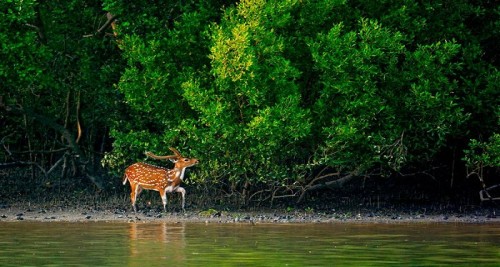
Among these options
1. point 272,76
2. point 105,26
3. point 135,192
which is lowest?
point 135,192

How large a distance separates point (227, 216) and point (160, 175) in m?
2.27

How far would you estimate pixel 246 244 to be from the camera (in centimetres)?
2111

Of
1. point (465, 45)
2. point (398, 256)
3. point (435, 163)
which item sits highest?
point (465, 45)

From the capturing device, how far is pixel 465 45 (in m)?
31.2

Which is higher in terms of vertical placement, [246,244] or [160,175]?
[160,175]

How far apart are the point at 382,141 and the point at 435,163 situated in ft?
21.1

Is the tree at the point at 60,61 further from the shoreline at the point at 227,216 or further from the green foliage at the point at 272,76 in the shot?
the shoreline at the point at 227,216

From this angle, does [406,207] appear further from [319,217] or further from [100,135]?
[100,135]

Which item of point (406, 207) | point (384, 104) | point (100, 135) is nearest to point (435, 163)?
point (406, 207)

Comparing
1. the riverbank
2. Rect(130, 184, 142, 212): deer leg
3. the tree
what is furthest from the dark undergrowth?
the tree

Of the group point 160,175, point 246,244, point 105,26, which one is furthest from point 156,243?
point 105,26

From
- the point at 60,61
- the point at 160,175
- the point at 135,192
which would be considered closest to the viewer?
the point at 160,175

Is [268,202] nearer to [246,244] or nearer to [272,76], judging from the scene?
[272,76]

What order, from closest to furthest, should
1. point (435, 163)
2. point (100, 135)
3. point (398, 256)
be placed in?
1. point (398, 256)
2. point (435, 163)
3. point (100, 135)
